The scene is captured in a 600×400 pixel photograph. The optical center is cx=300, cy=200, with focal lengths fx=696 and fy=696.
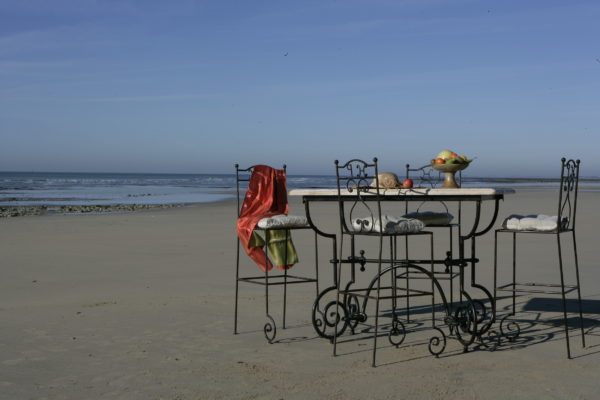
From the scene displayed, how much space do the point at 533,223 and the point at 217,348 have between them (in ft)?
7.64

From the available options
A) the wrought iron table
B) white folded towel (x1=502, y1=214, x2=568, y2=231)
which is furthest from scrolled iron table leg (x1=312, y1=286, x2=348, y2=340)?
white folded towel (x1=502, y1=214, x2=568, y2=231)

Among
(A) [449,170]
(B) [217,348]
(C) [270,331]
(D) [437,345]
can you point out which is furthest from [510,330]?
(B) [217,348]

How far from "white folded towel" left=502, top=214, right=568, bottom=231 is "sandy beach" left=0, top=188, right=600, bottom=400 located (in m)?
0.80

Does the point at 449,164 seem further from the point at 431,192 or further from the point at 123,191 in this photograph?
the point at 123,191

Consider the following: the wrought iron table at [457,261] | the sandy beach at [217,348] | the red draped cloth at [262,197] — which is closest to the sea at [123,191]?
the sandy beach at [217,348]

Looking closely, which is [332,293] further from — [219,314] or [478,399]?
[478,399]

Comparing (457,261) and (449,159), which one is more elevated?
(449,159)

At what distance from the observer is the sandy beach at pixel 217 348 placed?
3838 mm

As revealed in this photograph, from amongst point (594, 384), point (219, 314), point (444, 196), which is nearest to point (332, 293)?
point (219, 314)

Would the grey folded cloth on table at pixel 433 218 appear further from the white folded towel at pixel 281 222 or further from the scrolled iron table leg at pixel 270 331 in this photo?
the scrolled iron table leg at pixel 270 331

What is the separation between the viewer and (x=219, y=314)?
19.1 ft

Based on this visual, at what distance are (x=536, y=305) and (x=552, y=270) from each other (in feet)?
7.32

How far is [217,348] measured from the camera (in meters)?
4.73

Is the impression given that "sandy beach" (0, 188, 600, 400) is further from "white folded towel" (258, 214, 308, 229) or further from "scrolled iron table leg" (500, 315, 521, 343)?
"white folded towel" (258, 214, 308, 229)
